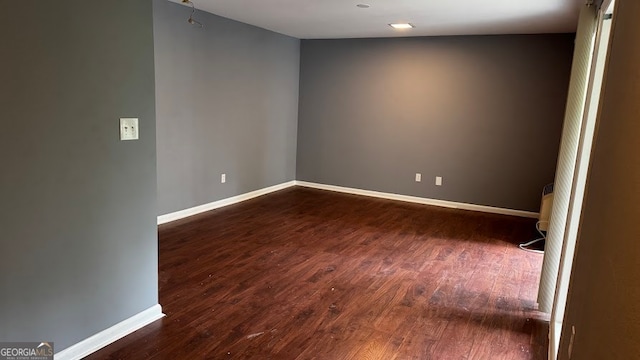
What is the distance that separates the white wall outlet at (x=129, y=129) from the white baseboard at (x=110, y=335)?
1.03 meters

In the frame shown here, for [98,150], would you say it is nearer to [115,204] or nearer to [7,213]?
[115,204]

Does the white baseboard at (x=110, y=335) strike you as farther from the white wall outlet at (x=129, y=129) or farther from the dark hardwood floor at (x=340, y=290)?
the white wall outlet at (x=129, y=129)

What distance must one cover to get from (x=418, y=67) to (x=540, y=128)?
169 cm

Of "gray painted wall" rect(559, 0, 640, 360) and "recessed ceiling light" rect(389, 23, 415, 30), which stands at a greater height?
"recessed ceiling light" rect(389, 23, 415, 30)

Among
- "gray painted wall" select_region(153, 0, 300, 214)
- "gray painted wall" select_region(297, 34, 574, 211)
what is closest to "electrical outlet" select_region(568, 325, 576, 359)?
"gray painted wall" select_region(153, 0, 300, 214)

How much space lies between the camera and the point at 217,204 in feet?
17.4

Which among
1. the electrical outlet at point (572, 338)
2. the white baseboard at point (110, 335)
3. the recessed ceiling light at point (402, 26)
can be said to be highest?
the recessed ceiling light at point (402, 26)

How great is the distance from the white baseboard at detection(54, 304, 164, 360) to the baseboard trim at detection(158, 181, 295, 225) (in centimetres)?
203

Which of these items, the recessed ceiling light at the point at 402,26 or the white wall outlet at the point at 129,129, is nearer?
the white wall outlet at the point at 129,129

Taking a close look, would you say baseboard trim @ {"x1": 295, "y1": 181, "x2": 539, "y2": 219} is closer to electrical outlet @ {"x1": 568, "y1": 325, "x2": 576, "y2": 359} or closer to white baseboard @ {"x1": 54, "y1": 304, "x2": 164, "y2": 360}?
white baseboard @ {"x1": 54, "y1": 304, "x2": 164, "y2": 360}

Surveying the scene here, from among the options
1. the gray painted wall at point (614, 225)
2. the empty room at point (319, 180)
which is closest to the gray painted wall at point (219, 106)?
the empty room at point (319, 180)

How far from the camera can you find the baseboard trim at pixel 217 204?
15.2 feet

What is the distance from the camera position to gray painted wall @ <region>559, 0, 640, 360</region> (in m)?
0.82

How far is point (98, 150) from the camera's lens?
2.19m
